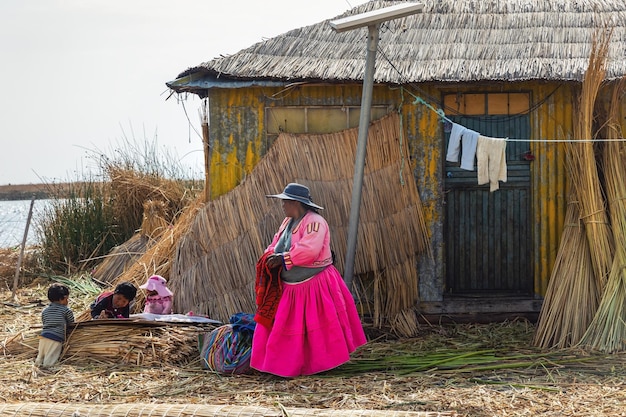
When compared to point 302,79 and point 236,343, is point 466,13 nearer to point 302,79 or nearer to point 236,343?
point 302,79

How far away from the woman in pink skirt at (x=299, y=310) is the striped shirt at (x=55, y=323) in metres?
1.72

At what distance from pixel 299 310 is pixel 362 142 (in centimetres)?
156

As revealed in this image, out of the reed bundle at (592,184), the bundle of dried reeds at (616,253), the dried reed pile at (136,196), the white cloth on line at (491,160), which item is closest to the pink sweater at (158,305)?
the white cloth on line at (491,160)

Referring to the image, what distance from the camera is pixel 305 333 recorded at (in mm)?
6738

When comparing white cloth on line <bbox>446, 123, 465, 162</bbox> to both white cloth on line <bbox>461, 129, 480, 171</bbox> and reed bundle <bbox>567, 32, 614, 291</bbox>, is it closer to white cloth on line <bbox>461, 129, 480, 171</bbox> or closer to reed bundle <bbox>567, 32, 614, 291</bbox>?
white cloth on line <bbox>461, 129, 480, 171</bbox>

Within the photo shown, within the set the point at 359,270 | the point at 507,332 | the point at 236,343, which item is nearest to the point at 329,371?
the point at 236,343

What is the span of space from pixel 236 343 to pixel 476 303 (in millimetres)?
2612

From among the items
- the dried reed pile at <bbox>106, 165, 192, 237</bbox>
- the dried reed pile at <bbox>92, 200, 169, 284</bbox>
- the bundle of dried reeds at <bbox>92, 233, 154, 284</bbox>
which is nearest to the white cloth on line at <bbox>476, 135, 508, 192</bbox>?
the dried reed pile at <bbox>92, 200, 169, 284</bbox>

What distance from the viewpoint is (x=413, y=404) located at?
5.82m

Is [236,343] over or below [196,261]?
below

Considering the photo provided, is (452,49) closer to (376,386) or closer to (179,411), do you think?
(376,386)

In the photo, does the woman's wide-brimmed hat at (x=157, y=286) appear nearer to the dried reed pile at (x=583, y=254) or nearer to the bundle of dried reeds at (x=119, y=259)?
the bundle of dried reeds at (x=119, y=259)

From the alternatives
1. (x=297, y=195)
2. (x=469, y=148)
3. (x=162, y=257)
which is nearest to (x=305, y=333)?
(x=297, y=195)

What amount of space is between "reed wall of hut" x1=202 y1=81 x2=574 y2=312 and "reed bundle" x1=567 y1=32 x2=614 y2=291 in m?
0.64
